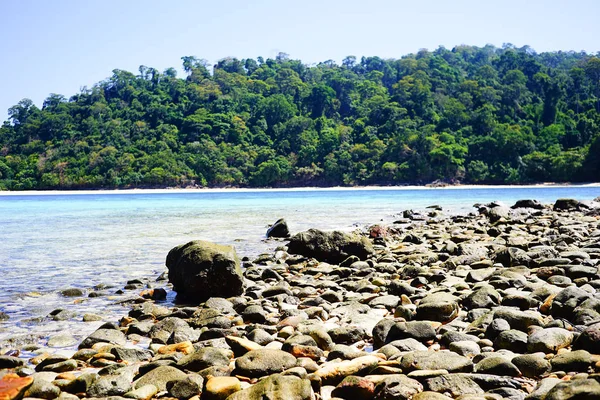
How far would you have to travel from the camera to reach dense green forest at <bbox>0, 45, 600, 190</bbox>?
8919 cm

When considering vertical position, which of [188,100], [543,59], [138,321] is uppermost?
[543,59]

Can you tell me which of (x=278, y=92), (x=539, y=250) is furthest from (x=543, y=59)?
(x=539, y=250)

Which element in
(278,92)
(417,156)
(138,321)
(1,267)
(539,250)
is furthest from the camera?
(278,92)

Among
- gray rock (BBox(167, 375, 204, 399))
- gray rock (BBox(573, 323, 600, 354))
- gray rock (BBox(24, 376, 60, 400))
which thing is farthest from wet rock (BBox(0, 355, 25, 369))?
gray rock (BBox(573, 323, 600, 354))

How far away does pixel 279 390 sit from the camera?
409 cm

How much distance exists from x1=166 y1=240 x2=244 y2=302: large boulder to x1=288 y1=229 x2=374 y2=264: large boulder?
3.73 m

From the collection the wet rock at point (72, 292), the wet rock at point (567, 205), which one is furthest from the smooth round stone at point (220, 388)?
the wet rock at point (567, 205)

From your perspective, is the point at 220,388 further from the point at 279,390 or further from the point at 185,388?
the point at 279,390

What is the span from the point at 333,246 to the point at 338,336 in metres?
6.28

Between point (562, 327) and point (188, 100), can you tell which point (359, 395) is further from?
point (188, 100)

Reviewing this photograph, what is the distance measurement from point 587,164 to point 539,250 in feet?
256

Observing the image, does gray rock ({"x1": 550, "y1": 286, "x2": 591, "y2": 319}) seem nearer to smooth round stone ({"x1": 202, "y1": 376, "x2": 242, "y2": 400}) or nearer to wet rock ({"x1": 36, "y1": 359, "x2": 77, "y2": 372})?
smooth round stone ({"x1": 202, "y1": 376, "x2": 242, "y2": 400})

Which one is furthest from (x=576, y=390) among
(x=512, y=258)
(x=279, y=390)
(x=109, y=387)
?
(x=512, y=258)

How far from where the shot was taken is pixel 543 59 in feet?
521
